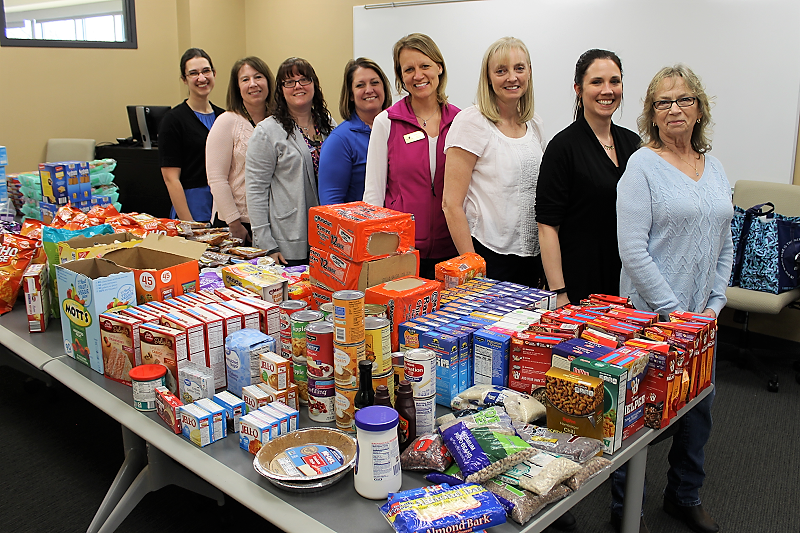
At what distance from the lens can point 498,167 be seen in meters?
2.50

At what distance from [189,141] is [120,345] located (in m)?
2.20

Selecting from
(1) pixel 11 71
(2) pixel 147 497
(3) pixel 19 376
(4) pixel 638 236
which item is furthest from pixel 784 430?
(1) pixel 11 71

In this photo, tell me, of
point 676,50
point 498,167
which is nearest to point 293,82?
point 498,167

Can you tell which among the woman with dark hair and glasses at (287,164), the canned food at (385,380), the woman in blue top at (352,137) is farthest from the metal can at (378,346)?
the woman with dark hair and glasses at (287,164)

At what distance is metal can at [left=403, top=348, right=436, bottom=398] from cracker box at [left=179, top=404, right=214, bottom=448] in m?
0.52

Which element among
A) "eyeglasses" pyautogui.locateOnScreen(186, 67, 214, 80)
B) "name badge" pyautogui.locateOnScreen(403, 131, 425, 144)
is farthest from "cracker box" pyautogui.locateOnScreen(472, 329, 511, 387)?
"eyeglasses" pyautogui.locateOnScreen(186, 67, 214, 80)

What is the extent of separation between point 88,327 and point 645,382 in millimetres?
1661

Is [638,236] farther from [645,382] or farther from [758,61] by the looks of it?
[758,61]

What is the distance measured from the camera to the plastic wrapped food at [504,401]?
1.52m

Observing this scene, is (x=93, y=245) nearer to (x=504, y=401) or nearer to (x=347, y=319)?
(x=347, y=319)

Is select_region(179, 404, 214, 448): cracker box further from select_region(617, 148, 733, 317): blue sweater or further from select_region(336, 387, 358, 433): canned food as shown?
select_region(617, 148, 733, 317): blue sweater

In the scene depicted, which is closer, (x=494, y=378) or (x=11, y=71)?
(x=494, y=378)

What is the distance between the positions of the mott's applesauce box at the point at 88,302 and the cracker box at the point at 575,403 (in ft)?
4.42

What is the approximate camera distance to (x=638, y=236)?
6.66 ft
